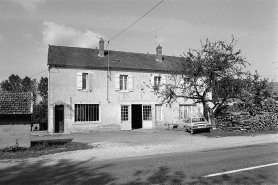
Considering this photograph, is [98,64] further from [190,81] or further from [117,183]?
[117,183]

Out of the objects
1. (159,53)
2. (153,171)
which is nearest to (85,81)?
(159,53)

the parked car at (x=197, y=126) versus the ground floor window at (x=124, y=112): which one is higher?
the ground floor window at (x=124, y=112)

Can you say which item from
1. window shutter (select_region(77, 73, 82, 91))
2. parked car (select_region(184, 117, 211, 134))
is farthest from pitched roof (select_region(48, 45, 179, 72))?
parked car (select_region(184, 117, 211, 134))

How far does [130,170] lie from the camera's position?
24.7 feet

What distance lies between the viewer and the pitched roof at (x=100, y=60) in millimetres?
22656

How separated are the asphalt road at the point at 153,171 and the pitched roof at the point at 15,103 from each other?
3.92 m

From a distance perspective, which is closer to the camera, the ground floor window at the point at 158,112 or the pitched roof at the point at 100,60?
the pitched roof at the point at 100,60

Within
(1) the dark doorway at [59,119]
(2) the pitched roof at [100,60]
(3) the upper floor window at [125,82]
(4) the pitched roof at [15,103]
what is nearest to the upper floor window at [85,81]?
(2) the pitched roof at [100,60]

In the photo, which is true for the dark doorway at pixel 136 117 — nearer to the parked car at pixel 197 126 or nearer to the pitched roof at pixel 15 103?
the parked car at pixel 197 126

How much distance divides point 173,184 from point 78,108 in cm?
1749

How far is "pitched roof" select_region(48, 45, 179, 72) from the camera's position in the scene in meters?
22.7

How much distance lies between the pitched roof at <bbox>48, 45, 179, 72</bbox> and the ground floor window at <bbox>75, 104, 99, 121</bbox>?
345cm

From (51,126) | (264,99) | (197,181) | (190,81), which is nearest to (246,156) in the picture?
(197,181)

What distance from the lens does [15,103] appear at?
12750mm
